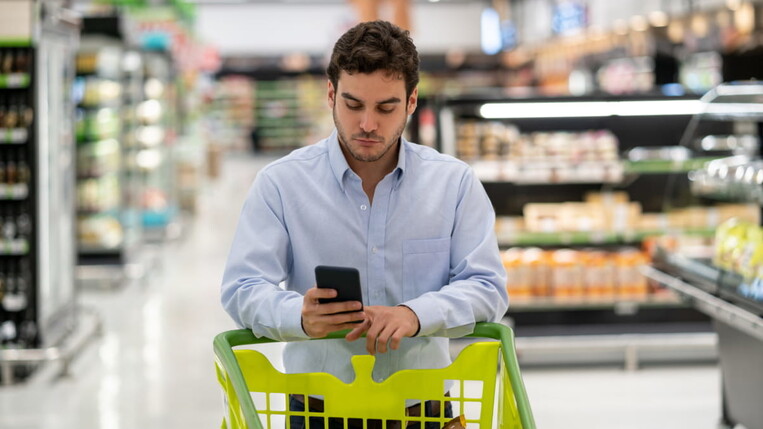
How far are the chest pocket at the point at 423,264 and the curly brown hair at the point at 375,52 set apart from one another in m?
0.34

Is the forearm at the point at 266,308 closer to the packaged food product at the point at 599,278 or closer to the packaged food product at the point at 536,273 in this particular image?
the packaged food product at the point at 536,273

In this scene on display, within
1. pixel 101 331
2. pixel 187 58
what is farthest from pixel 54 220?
pixel 187 58

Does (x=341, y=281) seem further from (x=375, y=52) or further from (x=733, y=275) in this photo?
(x=733, y=275)

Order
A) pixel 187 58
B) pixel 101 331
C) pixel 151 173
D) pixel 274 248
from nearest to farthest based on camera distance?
pixel 274 248, pixel 101 331, pixel 151 173, pixel 187 58

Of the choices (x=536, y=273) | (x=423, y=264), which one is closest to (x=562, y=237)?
(x=536, y=273)

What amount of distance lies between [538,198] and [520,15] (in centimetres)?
1703

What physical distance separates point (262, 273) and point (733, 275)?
2.79 metres

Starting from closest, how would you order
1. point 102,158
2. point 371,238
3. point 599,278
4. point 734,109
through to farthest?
point 371,238
point 734,109
point 599,278
point 102,158

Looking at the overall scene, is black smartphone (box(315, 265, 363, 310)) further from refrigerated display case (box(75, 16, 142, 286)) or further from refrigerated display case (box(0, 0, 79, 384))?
refrigerated display case (box(75, 16, 142, 286))

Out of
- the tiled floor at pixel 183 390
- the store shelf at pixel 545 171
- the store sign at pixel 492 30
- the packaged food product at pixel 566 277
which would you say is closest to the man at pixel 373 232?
the tiled floor at pixel 183 390

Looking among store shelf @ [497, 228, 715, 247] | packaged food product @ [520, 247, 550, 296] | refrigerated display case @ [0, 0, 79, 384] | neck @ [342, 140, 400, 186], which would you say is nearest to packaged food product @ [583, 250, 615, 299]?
store shelf @ [497, 228, 715, 247]

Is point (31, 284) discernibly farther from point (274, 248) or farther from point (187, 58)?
point (187, 58)

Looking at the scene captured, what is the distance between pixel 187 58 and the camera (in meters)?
14.6

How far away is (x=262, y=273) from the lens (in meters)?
2.06
